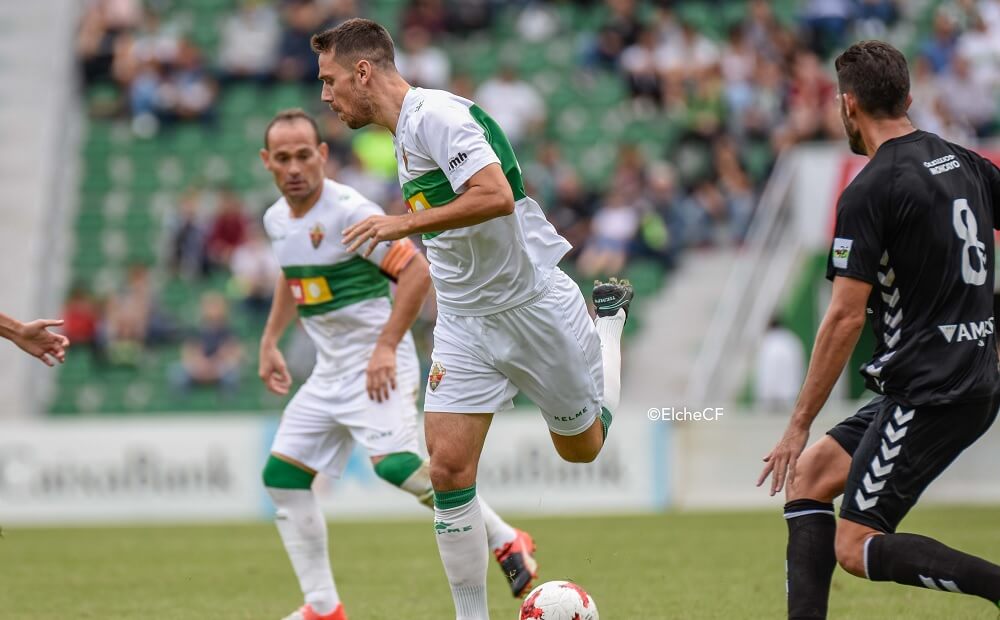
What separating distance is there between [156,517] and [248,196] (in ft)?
21.4

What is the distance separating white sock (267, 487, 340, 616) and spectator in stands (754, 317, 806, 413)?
9427 millimetres

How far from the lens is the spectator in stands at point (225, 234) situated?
19.5 meters

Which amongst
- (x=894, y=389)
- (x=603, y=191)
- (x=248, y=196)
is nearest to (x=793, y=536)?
(x=894, y=389)

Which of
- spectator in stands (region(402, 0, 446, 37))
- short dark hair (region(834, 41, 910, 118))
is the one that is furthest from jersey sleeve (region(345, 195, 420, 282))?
spectator in stands (region(402, 0, 446, 37))

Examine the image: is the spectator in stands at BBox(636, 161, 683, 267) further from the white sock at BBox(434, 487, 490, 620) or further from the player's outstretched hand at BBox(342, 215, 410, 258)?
the player's outstretched hand at BBox(342, 215, 410, 258)

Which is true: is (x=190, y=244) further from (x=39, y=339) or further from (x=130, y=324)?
(x=39, y=339)

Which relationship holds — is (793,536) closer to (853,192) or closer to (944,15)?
(853,192)

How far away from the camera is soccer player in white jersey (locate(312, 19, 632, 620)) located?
6.21 m

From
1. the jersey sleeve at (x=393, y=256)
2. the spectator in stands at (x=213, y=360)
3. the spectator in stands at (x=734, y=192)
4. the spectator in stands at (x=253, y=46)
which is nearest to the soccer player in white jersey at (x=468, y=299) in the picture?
the jersey sleeve at (x=393, y=256)

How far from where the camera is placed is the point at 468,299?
6.44 meters

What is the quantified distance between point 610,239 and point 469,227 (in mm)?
12190

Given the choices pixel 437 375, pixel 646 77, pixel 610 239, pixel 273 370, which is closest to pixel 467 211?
pixel 437 375

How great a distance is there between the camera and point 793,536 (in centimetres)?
575

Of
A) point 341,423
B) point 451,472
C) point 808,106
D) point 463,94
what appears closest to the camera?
point 451,472
